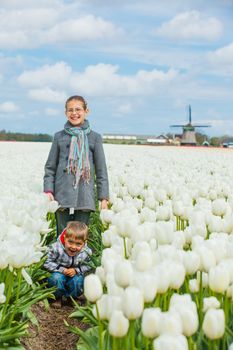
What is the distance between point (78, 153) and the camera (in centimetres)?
639

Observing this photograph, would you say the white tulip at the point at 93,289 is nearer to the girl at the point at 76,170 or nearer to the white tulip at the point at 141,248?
the white tulip at the point at 141,248

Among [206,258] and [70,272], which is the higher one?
[206,258]

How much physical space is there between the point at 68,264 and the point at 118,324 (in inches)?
131

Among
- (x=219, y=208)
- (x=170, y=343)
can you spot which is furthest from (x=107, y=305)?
(x=219, y=208)

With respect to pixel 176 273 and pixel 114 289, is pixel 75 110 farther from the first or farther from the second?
pixel 114 289

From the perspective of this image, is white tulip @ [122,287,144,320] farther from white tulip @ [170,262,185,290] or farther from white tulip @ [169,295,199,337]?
white tulip @ [170,262,185,290]

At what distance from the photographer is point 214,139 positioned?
8919 centimetres

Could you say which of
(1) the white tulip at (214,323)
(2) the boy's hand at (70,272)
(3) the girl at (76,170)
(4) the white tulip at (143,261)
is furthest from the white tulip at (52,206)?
(1) the white tulip at (214,323)

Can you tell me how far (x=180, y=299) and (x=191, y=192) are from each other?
14.2 feet

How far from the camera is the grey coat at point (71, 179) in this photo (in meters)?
6.48

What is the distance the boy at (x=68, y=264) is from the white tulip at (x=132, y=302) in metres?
3.15

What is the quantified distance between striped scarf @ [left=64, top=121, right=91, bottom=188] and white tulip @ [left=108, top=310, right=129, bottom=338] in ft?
13.2

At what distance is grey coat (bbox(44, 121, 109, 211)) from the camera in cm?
648

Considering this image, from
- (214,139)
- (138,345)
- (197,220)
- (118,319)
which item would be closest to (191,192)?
(197,220)
